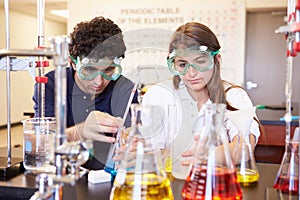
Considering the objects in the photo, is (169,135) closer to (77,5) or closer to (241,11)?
(241,11)

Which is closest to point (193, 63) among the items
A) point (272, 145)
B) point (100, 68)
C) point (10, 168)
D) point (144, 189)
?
point (100, 68)

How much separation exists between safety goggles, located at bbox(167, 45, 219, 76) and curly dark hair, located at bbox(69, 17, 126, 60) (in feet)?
0.50

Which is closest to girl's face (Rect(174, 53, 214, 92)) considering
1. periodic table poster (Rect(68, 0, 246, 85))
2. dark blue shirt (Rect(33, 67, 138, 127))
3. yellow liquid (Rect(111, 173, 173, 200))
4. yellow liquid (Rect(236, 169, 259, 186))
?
dark blue shirt (Rect(33, 67, 138, 127))

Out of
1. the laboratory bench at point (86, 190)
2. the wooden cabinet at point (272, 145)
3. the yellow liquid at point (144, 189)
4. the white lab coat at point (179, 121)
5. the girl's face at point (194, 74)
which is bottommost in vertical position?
the wooden cabinet at point (272, 145)

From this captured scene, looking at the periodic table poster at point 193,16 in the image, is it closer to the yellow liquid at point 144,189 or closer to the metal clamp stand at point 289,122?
the metal clamp stand at point 289,122

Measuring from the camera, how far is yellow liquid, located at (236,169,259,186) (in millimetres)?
963

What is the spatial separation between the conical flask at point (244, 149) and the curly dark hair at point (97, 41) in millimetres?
385

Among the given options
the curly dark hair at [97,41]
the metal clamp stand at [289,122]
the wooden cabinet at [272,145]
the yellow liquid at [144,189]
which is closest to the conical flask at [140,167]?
the yellow liquid at [144,189]

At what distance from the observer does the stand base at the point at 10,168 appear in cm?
103

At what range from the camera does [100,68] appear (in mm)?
→ 1012

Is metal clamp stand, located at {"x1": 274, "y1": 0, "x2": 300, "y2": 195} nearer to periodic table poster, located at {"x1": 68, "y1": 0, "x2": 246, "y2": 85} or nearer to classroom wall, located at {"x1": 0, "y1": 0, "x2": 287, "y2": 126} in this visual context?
classroom wall, located at {"x1": 0, "y1": 0, "x2": 287, "y2": 126}

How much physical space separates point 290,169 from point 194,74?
1.49 feet

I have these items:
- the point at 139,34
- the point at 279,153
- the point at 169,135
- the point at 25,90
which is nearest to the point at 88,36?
the point at 139,34

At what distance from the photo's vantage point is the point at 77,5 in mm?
4973
